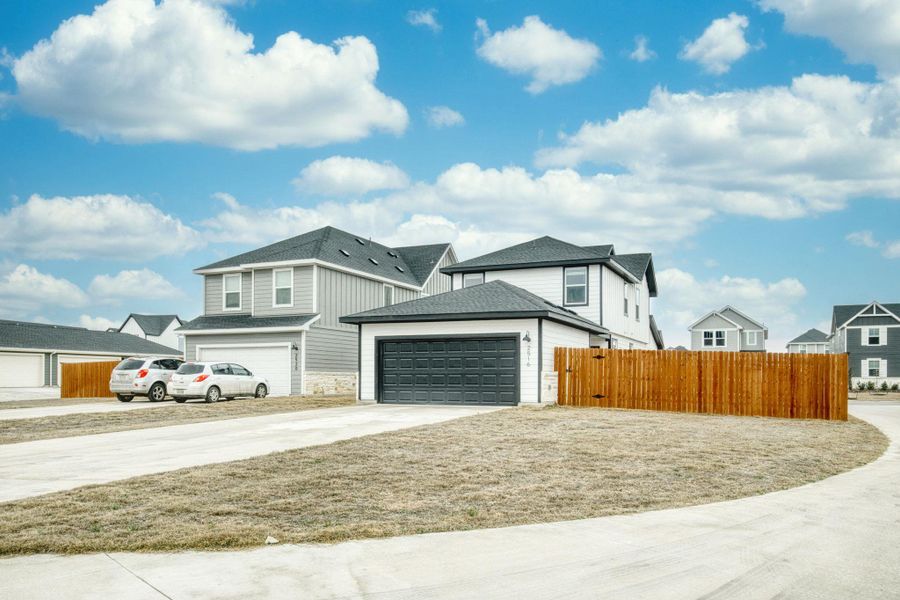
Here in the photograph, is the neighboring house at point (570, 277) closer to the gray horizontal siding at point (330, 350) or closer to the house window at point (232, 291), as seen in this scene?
the gray horizontal siding at point (330, 350)

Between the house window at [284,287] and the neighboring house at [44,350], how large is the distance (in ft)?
63.3

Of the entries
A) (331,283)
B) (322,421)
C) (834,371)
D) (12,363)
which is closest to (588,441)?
(322,421)

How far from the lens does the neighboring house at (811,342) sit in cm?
8369

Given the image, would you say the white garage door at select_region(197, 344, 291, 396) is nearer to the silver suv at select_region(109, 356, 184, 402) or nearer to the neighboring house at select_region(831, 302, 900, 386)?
the silver suv at select_region(109, 356, 184, 402)

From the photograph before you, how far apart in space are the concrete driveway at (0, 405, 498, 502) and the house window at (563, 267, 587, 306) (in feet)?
33.3

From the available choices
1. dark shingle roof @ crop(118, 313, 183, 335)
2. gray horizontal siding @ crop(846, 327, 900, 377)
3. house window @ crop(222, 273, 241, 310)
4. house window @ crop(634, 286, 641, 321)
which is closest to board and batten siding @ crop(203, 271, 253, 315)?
house window @ crop(222, 273, 241, 310)

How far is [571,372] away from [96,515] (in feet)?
58.1

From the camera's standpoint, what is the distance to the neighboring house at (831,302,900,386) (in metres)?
54.8

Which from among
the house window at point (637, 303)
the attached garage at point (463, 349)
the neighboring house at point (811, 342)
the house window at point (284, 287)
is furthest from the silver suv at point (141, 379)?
the neighboring house at point (811, 342)

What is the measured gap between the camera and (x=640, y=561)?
586cm

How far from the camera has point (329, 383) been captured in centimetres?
3253

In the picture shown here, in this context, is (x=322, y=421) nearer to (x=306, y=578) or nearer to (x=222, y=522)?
(x=222, y=522)

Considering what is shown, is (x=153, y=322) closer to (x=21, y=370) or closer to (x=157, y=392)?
(x=21, y=370)

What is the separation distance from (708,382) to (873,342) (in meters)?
40.9
